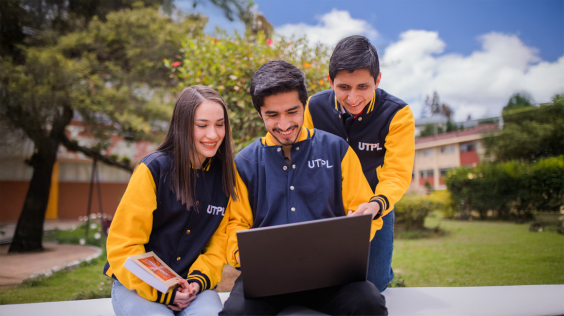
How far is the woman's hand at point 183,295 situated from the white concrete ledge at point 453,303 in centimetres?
52

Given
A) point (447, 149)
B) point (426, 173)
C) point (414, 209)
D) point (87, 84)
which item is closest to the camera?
point (87, 84)

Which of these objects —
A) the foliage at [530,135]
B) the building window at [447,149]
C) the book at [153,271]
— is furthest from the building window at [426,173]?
Result: the book at [153,271]

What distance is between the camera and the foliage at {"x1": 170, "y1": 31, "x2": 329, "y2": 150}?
3.79 m

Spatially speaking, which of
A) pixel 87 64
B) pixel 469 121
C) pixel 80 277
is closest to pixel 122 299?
pixel 80 277

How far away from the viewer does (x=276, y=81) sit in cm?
170

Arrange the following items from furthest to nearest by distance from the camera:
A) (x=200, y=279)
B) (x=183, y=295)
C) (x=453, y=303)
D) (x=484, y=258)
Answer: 1. (x=484, y=258)
2. (x=453, y=303)
3. (x=200, y=279)
4. (x=183, y=295)

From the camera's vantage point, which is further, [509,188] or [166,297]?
[509,188]

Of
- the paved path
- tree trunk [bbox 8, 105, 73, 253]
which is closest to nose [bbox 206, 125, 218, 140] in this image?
the paved path

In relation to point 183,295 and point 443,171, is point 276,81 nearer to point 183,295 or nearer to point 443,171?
point 183,295

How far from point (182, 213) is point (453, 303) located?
160cm

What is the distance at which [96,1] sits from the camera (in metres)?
6.80

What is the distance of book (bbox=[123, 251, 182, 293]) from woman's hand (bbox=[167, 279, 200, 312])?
36 mm

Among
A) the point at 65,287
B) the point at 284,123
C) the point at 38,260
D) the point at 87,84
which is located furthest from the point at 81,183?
the point at 284,123

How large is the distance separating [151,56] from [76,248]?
406cm
